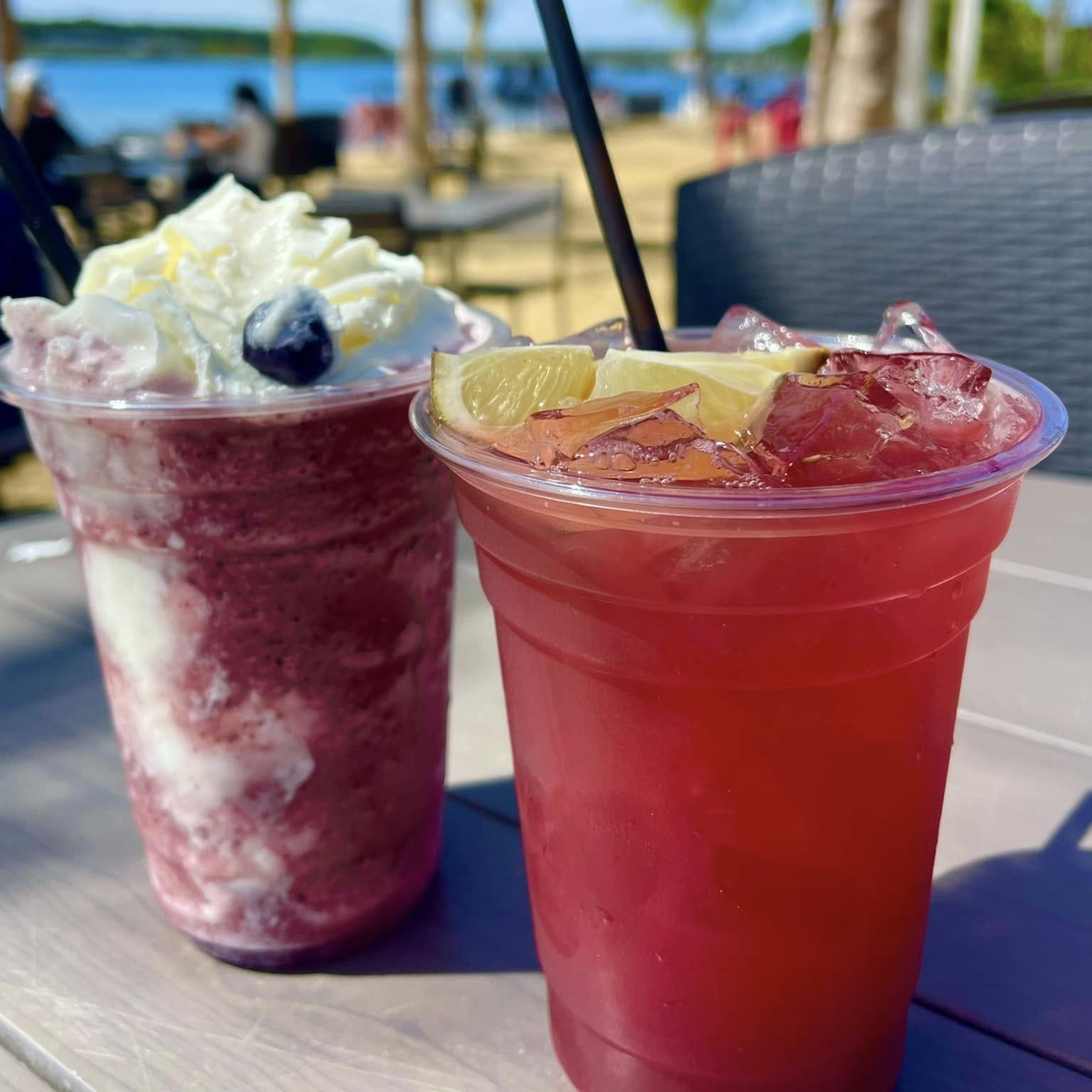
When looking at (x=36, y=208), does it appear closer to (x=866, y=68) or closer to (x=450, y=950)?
(x=450, y=950)

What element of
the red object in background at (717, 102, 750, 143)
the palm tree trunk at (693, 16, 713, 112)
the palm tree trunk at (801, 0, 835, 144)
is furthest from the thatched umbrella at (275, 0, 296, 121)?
the palm tree trunk at (693, 16, 713, 112)

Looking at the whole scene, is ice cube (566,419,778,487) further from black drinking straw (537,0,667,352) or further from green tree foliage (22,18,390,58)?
green tree foliage (22,18,390,58)

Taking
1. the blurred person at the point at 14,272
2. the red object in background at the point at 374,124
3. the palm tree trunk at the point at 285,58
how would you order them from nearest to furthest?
→ the blurred person at the point at 14,272 < the palm tree trunk at the point at 285,58 < the red object in background at the point at 374,124

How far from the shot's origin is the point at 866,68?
5117mm

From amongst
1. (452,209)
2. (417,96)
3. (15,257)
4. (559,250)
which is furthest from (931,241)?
(417,96)

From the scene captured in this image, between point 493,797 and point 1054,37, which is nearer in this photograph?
point 493,797

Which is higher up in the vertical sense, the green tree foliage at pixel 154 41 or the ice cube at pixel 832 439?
the green tree foliage at pixel 154 41

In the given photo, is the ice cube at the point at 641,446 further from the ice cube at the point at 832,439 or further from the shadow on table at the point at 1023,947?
the shadow on table at the point at 1023,947

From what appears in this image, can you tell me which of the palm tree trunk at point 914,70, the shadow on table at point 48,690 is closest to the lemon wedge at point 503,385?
the shadow on table at point 48,690

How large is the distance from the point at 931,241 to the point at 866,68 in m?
3.61

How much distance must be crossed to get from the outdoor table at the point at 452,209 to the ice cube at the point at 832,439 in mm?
4252

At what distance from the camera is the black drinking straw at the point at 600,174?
775 mm

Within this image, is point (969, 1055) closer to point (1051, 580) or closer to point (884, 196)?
point (1051, 580)

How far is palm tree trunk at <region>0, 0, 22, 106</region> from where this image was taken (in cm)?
798
